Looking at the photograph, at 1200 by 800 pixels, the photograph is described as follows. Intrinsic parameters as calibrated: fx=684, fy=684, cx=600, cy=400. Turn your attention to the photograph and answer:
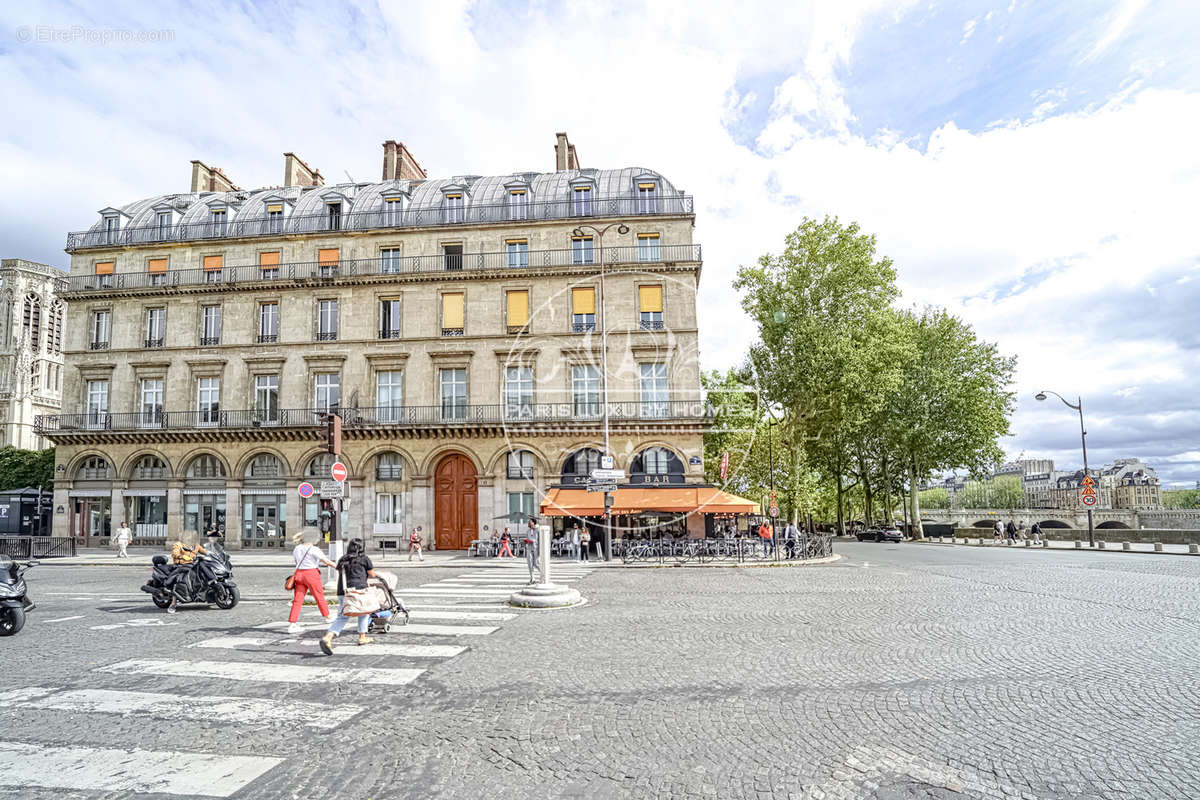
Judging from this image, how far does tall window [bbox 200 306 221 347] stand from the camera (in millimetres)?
34125

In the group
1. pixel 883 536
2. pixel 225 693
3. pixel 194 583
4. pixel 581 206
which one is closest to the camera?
pixel 225 693

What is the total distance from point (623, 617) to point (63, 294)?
3730cm

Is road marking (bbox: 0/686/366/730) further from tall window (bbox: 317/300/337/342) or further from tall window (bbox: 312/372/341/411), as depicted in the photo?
tall window (bbox: 317/300/337/342)

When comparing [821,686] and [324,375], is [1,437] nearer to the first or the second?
[324,375]

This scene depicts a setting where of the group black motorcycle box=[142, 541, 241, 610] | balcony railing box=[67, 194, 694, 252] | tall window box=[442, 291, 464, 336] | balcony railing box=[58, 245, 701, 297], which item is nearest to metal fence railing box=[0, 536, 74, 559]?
balcony railing box=[58, 245, 701, 297]

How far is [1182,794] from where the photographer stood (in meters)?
4.30

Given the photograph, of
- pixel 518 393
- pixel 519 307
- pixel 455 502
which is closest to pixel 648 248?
pixel 519 307

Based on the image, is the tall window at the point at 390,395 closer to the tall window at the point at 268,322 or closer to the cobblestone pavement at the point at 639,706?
the tall window at the point at 268,322

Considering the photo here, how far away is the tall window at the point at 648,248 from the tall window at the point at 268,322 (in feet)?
59.3

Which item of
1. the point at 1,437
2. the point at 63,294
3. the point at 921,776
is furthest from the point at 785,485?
the point at 1,437

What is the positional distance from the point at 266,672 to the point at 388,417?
25.6m

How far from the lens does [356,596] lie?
28.7 ft

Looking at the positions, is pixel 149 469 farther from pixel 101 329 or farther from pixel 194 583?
pixel 194 583

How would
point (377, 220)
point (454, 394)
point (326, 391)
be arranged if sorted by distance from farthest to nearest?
point (377, 220)
point (326, 391)
point (454, 394)
